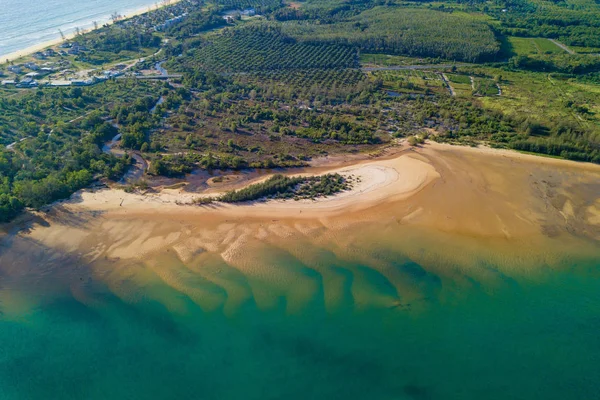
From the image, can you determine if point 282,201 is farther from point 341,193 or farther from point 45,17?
point 45,17

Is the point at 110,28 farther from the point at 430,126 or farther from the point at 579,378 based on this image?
the point at 579,378

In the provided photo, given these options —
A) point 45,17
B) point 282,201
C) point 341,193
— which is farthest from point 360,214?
point 45,17

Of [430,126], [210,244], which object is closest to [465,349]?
[210,244]

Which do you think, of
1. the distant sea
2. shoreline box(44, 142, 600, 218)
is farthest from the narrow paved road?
the distant sea

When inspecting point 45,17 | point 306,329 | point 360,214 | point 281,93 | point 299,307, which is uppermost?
point 45,17

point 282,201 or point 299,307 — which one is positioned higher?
point 282,201

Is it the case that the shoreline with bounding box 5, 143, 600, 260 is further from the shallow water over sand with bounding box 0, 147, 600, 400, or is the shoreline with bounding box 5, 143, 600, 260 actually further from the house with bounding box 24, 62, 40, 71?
the house with bounding box 24, 62, 40, 71

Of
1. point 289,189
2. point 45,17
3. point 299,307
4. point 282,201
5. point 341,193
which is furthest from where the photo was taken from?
point 45,17

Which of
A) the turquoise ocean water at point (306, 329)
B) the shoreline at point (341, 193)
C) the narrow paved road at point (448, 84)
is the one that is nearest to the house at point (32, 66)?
the shoreline at point (341, 193)
